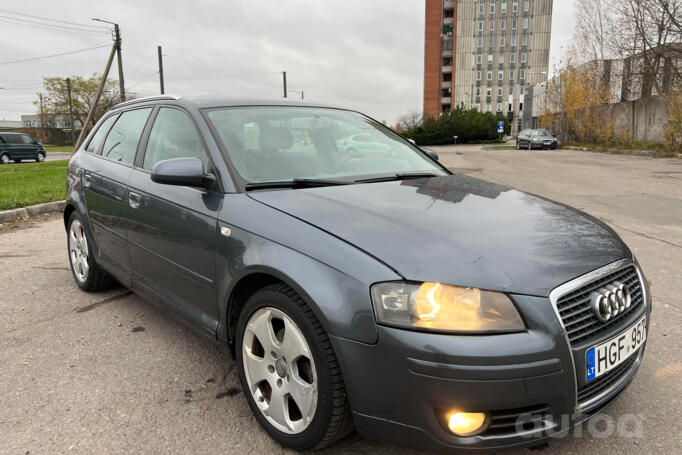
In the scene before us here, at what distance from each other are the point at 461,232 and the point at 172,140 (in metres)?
1.94

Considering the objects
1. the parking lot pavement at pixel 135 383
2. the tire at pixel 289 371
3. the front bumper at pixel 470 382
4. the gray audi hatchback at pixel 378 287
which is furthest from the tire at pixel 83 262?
the front bumper at pixel 470 382

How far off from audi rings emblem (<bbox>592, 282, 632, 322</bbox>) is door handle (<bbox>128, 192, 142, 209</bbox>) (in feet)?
8.34

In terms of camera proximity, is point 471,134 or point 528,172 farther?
point 471,134

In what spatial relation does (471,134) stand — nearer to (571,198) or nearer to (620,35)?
(620,35)

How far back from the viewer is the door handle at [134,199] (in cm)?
307

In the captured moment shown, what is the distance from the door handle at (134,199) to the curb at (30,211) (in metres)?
5.64

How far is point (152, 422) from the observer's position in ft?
7.72

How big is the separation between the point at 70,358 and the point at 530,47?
91183mm

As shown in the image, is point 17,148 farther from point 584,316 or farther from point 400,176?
point 584,316

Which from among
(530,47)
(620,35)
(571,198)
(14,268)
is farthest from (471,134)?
(14,268)

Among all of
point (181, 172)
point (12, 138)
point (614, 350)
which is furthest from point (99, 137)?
point (12, 138)

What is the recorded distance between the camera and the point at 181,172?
2426 mm

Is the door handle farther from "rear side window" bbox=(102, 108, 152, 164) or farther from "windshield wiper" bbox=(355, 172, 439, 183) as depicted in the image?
"windshield wiper" bbox=(355, 172, 439, 183)

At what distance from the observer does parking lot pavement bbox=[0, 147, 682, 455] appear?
85.7 inches
